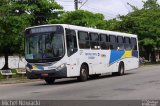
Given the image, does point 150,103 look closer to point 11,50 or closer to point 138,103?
point 138,103

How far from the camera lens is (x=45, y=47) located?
957 inches

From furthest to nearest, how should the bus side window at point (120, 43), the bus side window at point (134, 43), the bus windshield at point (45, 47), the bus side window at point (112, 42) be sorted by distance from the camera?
the bus side window at point (134, 43)
the bus side window at point (120, 43)
the bus side window at point (112, 42)
the bus windshield at point (45, 47)

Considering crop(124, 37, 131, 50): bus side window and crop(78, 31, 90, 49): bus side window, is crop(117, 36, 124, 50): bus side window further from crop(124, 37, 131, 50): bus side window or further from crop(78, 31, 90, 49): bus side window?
crop(78, 31, 90, 49): bus side window

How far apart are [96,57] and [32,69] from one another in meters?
4.86

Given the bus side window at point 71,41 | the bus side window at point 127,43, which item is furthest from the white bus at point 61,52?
the bus side window at point 127,43

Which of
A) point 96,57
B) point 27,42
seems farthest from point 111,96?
point 96,57

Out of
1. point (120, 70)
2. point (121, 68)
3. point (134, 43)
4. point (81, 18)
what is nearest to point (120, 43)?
point (121, 68)

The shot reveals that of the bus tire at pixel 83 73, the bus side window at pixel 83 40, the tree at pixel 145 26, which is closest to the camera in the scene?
the bus side window at pixel 83 40

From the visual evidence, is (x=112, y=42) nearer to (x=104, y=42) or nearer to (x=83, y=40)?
(x=104, y=42)

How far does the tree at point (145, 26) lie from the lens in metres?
60.5

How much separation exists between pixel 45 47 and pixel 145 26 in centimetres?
3848

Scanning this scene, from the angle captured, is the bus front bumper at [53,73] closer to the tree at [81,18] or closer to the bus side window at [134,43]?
the bus side window at [134,43]

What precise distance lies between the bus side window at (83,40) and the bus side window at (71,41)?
638 millimetres

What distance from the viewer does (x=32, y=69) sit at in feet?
81.2
